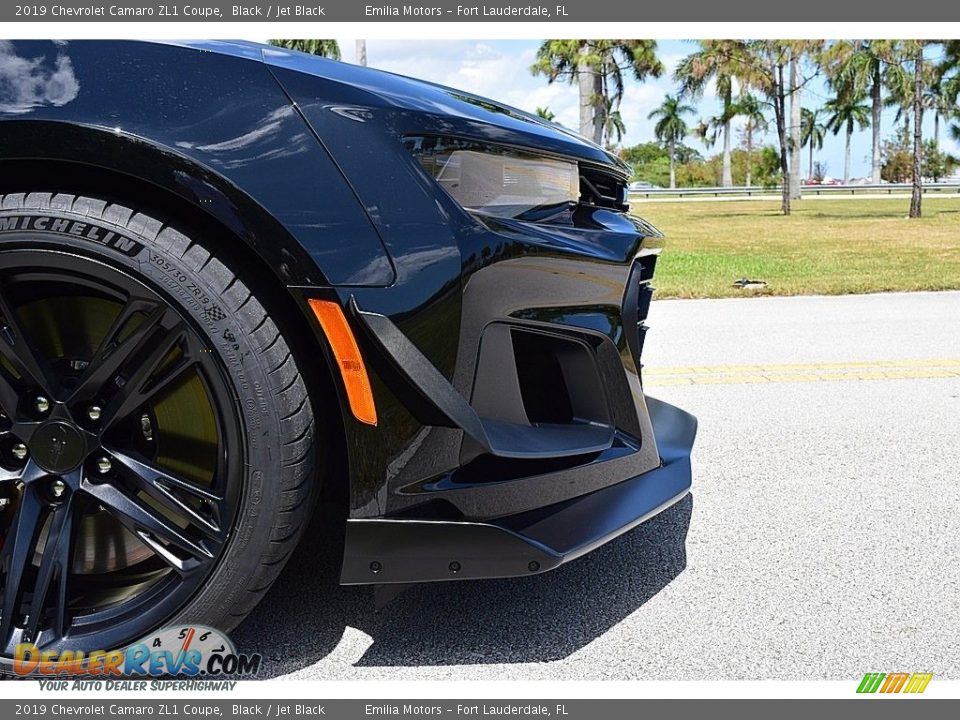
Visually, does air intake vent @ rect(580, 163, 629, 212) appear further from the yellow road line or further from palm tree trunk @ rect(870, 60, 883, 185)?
palm tree trunk @ rect(870, 60, 883, 185)

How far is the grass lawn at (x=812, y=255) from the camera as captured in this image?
8.72 meters

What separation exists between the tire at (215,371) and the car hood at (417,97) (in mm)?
412

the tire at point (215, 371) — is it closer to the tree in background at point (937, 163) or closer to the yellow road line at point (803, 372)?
the yellow road line at point (803, 372)

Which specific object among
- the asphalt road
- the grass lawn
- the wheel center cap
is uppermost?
the wheel center cap

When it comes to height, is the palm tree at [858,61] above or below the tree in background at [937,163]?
above

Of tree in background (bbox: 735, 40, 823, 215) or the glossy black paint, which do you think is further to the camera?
tree in background (bbox: 735, 40, 823, 215)

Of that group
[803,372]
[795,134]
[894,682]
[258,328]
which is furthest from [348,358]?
[795,134]

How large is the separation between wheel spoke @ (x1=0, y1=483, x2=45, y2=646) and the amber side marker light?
0.71 metres

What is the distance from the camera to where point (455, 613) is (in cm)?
219

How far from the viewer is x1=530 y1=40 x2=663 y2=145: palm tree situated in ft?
67.2

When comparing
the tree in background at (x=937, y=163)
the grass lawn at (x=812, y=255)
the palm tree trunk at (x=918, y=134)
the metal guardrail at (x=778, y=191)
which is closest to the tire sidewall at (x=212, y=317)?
the grass lawn at (x=812, y=255)

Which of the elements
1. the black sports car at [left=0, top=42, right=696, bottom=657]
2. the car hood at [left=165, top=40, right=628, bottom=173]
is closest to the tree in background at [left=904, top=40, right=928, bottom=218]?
the car hood at [left=165, top=40, right=628, bottom=173]

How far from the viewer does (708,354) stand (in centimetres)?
541
